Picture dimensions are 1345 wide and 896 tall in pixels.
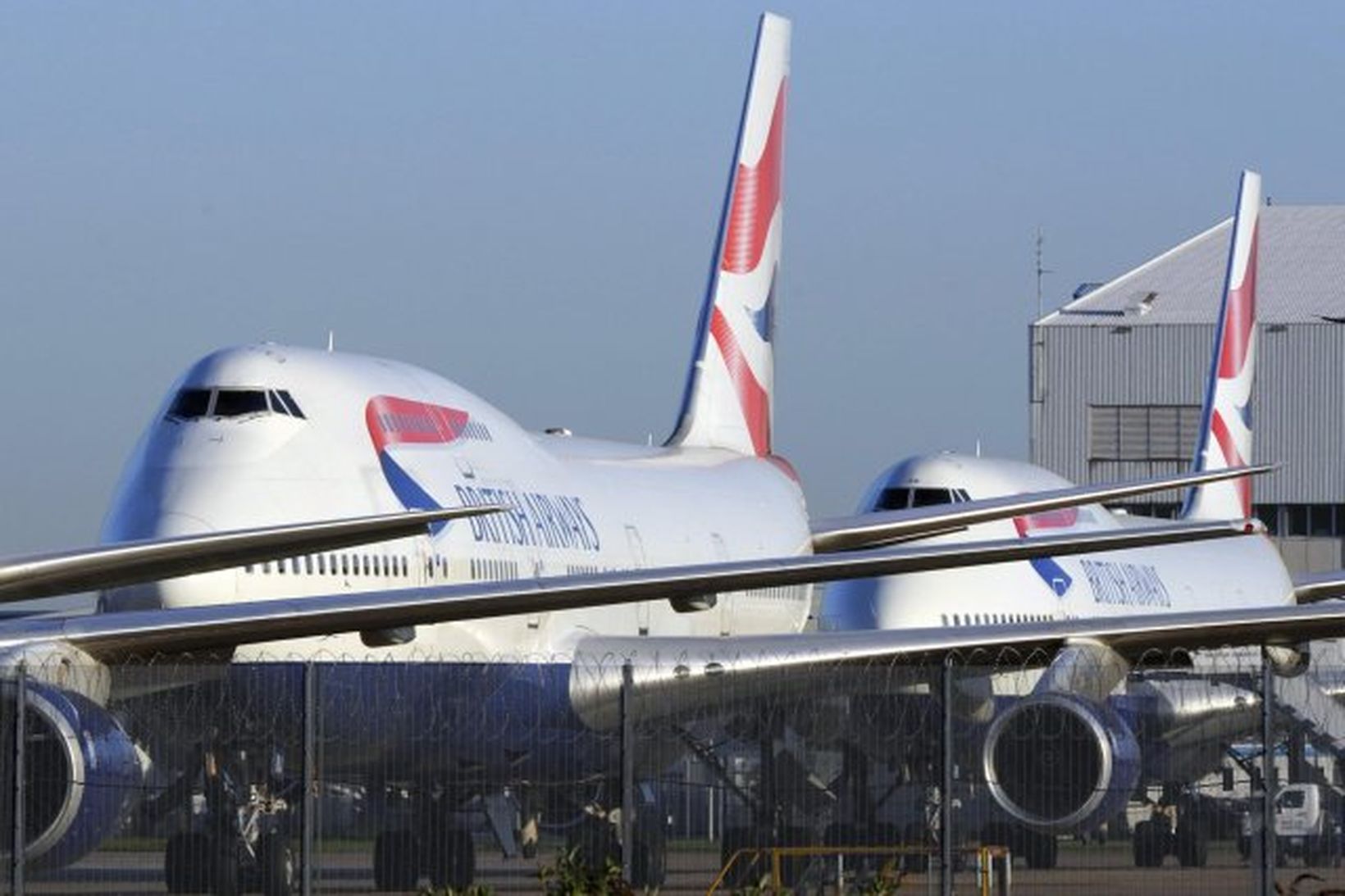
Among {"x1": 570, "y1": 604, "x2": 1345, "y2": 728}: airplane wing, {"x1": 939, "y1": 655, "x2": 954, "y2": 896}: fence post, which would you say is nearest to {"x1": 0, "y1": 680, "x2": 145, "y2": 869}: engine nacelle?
{"x1": 939, "y1": 655, "x2": 954, "y2": 896}: fence post

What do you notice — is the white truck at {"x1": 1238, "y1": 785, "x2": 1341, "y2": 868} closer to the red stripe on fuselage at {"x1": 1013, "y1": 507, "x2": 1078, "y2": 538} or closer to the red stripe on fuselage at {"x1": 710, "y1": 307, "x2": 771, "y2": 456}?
the red stripe on fuselage at {"x1": 1013, "y1": 507, "x2": 1078, "y2": 538}

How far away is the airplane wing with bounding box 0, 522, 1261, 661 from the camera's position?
1636 centimetres

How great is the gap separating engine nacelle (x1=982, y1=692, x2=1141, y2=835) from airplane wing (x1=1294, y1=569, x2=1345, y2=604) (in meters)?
20.5

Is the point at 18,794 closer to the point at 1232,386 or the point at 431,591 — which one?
the point at 431,591

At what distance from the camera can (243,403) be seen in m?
21.0

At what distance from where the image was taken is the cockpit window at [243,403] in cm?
2095

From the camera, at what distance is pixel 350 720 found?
19047 millimetres

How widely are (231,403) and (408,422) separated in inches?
64.4

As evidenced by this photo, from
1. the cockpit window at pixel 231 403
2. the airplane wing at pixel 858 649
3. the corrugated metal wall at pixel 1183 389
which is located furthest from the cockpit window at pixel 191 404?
the corrugated metal wall at pixel 1183 389

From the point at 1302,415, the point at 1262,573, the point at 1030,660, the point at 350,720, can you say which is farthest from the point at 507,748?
the point at 1302,415

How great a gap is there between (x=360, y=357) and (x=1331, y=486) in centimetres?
4365

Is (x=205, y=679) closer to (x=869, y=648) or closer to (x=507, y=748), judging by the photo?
(x=507, y=748)

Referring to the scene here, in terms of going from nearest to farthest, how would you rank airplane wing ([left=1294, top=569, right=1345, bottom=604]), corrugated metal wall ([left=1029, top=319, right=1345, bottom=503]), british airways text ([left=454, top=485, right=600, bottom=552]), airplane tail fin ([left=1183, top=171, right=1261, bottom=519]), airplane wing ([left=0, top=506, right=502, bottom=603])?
airplane wing ([left=0, top=506, right=502, bottom=603]), british airways text ([left=454, top=485, right=600, bottom=552]), airplane wing ([left=1294, top=569, right=1345, bottom=604]), airplane tail fin ([left=1183, top=171, right=1261, bottom=519]), corrugated metal wall ([left=1029, top=319, right=1345, bottom=503])

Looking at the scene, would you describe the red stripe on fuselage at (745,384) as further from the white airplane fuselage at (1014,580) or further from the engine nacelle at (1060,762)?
the engine nacelle at (1060,762)
